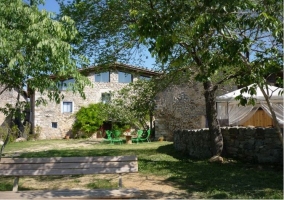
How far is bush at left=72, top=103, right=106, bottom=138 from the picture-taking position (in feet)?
96.1

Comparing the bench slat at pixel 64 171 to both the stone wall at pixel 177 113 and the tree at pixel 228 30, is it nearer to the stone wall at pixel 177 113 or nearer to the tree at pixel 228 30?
the tree at pixel 228 30

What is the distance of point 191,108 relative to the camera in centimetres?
2464

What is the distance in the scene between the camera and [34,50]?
6.43m

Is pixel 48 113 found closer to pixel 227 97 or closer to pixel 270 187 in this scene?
pixel 227 97

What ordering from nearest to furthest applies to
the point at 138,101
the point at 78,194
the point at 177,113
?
the point at 78,194 < the point at 138,101 < the point at 177,113

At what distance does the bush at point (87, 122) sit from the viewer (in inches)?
1153

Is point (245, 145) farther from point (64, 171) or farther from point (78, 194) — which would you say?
point (78, 194)

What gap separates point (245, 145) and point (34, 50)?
276 inches

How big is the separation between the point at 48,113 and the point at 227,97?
20.4m

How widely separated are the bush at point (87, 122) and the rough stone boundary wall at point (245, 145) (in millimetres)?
17079

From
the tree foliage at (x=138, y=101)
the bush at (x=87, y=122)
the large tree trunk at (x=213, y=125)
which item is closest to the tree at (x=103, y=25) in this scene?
the large tree trunk at (x=213, y=125)

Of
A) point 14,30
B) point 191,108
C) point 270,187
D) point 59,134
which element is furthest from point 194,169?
point 59,134

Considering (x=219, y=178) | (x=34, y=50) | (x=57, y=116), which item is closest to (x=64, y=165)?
(x=34, y=50)

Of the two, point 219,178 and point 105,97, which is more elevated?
point 105,97
